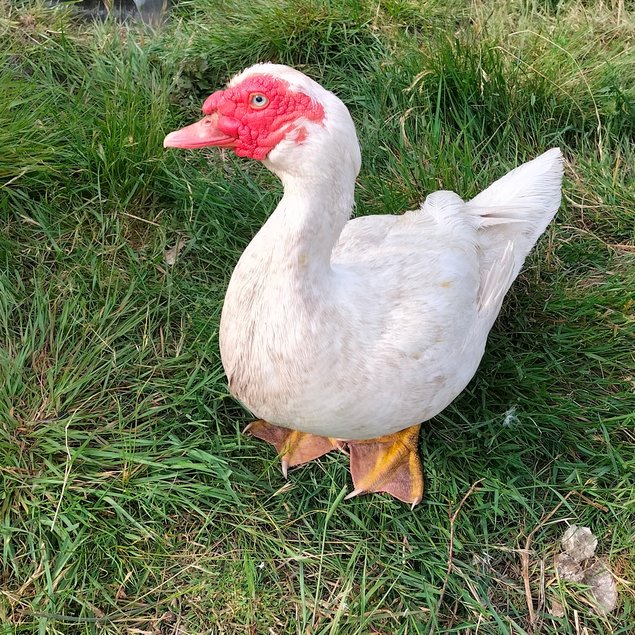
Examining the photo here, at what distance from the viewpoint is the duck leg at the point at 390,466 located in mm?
2299

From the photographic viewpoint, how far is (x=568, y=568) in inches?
88.0

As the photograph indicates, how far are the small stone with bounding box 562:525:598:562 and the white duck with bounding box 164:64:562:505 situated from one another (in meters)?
0.56

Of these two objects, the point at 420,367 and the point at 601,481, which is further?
the point at 601,481

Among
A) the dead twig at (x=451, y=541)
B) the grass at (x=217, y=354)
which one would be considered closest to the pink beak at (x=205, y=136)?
A: the grass at (x=217, y=354)

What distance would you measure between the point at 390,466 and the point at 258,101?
1.39 metres

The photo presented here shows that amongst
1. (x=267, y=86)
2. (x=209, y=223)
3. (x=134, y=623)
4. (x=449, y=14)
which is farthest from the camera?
(x=449, y=14)

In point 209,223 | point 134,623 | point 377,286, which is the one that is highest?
point 377,286

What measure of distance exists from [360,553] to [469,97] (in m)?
2.14

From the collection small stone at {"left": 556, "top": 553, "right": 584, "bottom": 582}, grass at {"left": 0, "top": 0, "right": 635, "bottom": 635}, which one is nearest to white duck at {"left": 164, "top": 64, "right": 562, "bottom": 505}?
grass at {"left": 0, "top": 0, "right": 635, "bottom": 635}

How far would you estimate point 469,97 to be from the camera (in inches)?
120

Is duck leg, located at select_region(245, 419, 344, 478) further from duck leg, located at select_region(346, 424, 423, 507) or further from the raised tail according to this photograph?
the raised tail

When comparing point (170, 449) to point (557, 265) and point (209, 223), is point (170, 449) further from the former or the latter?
point (557, 265)

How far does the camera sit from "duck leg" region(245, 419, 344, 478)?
2365mm

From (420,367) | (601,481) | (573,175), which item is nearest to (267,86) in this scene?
(420,367)
